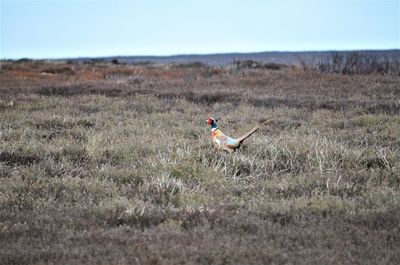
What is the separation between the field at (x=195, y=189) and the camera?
5094 mm

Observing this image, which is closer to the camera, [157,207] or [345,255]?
Result: [345,255]

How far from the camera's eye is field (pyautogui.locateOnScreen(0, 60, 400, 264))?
5.09 m

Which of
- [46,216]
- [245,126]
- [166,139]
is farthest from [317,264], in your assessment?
[245,126]

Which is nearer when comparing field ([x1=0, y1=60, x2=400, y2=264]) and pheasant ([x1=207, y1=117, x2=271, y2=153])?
field ([x1=0, y1=60, x2=400, y2=264])

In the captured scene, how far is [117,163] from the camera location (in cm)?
874

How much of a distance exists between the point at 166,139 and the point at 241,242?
531cm

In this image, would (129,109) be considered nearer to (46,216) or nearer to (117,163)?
(117,163)

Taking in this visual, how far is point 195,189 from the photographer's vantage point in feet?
23.3

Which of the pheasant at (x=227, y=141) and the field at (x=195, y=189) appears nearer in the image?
the field at (x=195, y=189)

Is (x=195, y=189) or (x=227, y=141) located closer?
(x=195, y=189)

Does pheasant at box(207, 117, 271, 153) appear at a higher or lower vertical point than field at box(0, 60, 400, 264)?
higher

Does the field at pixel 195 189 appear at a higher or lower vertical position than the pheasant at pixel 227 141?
lower

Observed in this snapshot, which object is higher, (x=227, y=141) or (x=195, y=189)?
(x=227, y=141)

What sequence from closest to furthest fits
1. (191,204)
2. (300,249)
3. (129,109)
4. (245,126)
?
(300,249)
(191,204)
(245,126)
(129,109)
